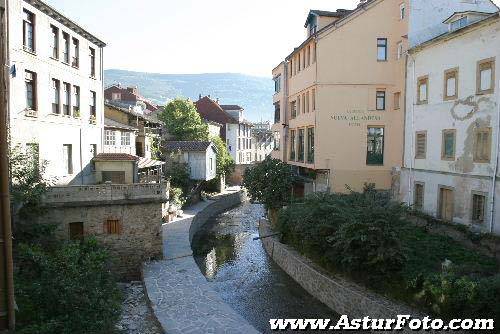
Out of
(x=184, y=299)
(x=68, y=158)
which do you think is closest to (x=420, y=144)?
(x=184, y=299)

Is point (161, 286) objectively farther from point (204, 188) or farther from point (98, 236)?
point (204, 188)

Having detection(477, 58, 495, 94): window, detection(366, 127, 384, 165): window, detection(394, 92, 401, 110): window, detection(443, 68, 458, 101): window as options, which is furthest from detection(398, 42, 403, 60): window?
detection(477, 58, 495, 94): window

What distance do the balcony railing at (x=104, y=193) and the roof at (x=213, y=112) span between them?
46956mm

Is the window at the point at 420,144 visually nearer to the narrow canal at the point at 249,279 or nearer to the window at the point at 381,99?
the window at the point at 381,99

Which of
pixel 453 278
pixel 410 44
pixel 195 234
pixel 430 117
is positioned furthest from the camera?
pixel 195 234

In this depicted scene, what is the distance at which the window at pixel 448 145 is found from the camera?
2277cm

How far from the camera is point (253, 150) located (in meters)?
82.2

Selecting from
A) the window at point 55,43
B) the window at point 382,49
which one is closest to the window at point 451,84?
the window at point 382,49

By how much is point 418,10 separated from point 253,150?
57.1m

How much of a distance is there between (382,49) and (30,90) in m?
22.3

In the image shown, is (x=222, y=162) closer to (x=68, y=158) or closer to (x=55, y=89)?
(x=68, y=158)

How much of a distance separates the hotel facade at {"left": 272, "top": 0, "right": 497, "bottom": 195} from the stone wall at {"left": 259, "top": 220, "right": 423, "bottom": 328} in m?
6.72

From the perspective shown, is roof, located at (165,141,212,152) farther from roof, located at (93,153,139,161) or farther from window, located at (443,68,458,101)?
window, located at (443,68,458,101)

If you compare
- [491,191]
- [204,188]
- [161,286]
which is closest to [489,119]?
[491,191]
